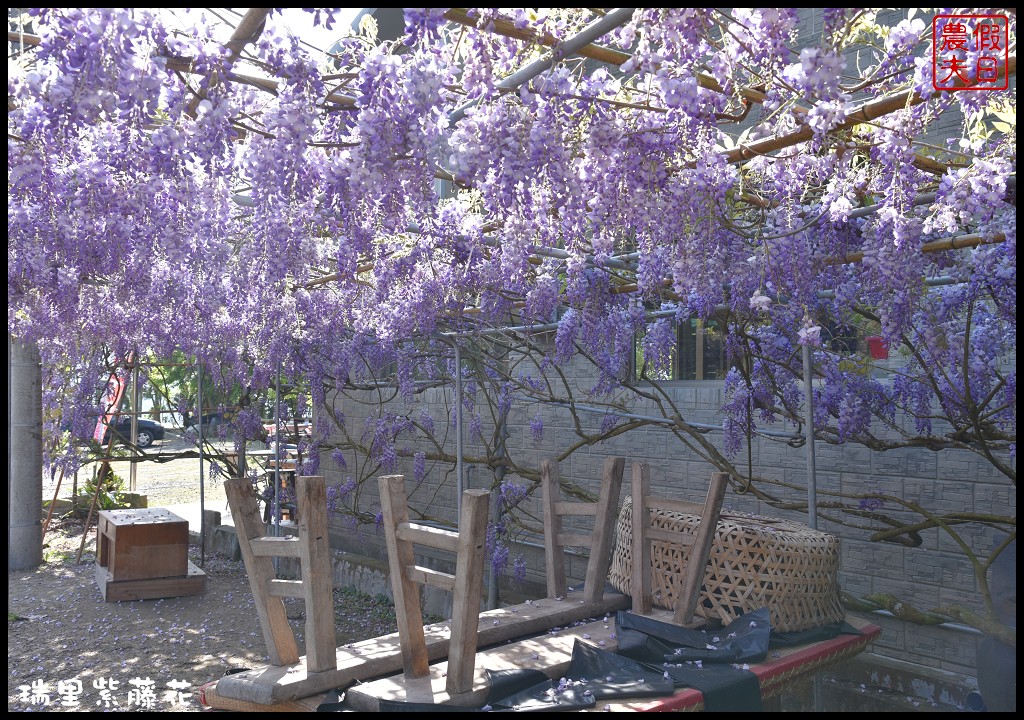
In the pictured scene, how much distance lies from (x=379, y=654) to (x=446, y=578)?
43 centimetres

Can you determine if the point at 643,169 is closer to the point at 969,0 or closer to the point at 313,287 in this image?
the point at 969,0

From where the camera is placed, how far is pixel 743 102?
3078mm

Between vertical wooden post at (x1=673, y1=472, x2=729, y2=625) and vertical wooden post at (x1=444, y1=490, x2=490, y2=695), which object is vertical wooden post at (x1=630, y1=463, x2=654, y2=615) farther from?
vertical wooden post at (x1=444, y1=490, x2=490, y2=695)

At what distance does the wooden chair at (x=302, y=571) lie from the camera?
9.71 feet

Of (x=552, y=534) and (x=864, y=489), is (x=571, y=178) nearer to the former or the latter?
(x=552, y=534)

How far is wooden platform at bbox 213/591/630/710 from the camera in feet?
9.39

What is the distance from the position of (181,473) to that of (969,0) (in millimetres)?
16590

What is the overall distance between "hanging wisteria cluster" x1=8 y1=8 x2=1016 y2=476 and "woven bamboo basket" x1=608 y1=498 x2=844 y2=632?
0.83 m

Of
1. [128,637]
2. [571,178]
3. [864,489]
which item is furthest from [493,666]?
[128,637]

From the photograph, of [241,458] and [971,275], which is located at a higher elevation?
[971,275]

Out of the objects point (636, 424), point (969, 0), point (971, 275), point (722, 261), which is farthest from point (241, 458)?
point (969, 0)

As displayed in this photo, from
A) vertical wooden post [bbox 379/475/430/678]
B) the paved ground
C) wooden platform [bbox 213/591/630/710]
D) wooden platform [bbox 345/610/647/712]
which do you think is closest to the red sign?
vertical wooden post [bbox 379/475/430/678]

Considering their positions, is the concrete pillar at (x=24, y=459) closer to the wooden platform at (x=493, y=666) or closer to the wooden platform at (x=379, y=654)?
the wooden platform at (x=379, y=654)

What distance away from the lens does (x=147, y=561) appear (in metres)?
7.36
